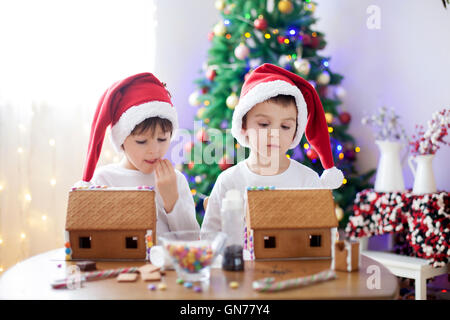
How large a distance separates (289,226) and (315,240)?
13cm

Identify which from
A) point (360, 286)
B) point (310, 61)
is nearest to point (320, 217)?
point (360, 286)

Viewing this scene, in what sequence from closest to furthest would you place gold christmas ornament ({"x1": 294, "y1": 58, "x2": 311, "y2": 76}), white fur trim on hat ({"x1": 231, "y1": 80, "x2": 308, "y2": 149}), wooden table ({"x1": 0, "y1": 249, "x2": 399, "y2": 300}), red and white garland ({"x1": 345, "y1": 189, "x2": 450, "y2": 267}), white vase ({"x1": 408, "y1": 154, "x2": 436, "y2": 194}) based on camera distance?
1. wooden table ({"x1": 0, "y1": 249, "x2": 399, "y2": 300})
2. white fur trim on hat ({"x1": 231, "y1": 80, "x2": 308, "y2": 149})
3. red and white garland ({"x1": 345, "y1": 189, "x2": 450, "y2": 267})
4. white vase ({"x1": 408, "y1": 154, "x2": 436, "y2": 194})
5. gold christmas ornament ({"x1": 294, "y1": 58, "x2": 311, "y2": 76})

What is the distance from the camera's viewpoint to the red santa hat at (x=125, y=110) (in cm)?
166

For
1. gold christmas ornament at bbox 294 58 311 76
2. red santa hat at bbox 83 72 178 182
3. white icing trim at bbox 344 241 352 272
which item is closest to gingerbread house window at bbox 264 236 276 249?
white icing trim at bbox 344 241 352 272

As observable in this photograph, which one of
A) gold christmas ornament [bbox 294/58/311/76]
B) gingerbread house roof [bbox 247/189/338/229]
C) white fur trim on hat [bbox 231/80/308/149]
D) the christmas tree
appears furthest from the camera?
the christmas tree

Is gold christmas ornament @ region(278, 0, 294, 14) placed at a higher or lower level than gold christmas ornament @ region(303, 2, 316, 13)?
lower

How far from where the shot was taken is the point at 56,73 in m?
2.89

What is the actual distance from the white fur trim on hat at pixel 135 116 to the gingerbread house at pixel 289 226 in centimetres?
50

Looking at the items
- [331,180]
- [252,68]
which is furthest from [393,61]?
[331,180]

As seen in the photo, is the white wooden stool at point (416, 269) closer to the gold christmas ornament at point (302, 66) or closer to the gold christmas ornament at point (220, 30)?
the gold christmas ornament at point (302, 66)

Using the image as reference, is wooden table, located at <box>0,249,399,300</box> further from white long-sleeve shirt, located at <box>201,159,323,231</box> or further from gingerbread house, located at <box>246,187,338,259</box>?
white long-sleeve shirt, located at <box>201,159,323,231</box>

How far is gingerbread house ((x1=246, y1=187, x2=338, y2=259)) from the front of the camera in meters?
1.38

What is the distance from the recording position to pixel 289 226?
137cm

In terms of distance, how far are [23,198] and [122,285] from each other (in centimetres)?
197
